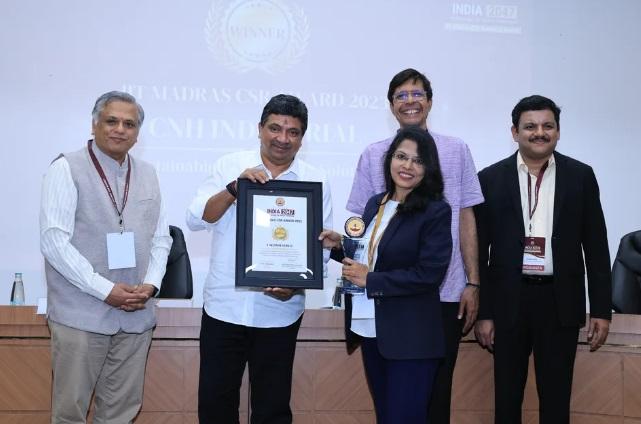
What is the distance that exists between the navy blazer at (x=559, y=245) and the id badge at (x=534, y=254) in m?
0.03

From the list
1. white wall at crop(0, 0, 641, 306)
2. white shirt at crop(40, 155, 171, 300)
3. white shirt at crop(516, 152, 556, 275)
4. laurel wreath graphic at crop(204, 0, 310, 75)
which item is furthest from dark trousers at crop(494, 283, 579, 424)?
laurel wreath graphic at crop(204, 0, 310, 75)

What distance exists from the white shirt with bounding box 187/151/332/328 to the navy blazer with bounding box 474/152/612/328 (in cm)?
69

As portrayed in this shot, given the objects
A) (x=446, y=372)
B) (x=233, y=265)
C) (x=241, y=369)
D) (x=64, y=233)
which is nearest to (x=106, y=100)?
(x=64, y=233)

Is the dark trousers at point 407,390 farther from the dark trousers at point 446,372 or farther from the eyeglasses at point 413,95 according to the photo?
the eyeglasses at point 413,95

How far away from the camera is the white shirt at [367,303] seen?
237 cm

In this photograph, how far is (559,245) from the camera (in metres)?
2.78

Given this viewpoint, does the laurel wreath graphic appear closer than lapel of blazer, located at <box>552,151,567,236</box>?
No

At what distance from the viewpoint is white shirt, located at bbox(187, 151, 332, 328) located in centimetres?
247

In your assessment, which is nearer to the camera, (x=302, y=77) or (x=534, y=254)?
(x=534, y=254)

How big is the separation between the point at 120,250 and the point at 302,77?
2587 millimetres

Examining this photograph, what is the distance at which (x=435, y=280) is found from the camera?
7.47 ft

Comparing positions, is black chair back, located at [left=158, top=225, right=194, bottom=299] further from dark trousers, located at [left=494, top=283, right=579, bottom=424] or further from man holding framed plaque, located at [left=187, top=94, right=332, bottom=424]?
dark trousers, located at [left=494, top=283, right=579, bottom=424]

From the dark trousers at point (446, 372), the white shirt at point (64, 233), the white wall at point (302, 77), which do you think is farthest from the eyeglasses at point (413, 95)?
the white wall at point (302, 77)

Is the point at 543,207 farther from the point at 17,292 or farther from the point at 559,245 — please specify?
the point at 17,292
